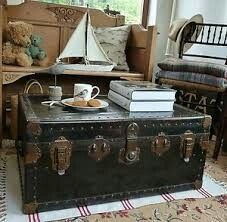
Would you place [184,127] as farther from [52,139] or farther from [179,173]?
[52,139]

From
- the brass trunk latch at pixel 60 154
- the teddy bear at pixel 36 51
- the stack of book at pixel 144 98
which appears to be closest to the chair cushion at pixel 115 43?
the teddy bear at pixel 36 51

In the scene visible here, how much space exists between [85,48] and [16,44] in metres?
0.44

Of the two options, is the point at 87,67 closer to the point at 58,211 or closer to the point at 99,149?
the point at 99,149

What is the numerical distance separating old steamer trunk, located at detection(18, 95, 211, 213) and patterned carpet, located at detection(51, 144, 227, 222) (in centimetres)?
8

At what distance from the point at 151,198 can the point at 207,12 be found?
1601 millimetres

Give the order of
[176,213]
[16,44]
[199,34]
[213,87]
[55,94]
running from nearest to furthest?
[176,213] < [55,94] < [213,87] < [16,44] < [199,34]

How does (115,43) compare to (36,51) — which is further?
(115,43)

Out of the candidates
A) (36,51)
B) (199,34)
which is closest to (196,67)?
(199,34)

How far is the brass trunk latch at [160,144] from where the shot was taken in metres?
1.12

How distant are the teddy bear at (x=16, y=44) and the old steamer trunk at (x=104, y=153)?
0.50 meters

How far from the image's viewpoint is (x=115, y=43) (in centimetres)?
194

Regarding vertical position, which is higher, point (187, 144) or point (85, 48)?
point (85, 48)

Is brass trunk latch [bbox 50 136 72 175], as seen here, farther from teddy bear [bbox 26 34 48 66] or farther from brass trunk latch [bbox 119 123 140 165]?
teddy bear [bbox 26 34 48 66]

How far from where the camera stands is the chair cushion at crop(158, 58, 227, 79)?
1547 millimetres
